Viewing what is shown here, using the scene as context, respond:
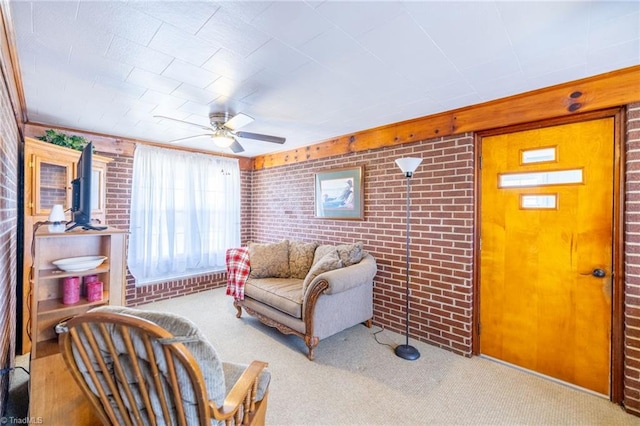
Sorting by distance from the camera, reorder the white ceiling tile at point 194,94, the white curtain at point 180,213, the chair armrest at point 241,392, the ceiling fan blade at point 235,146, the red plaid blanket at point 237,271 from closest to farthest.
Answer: the chair armrest at point 241,392
the white ceiling tile at point 194,94
the ceiling fan blade at point 235,146
the red plaid blanket at point 237,271
the white curtain at point 180,213

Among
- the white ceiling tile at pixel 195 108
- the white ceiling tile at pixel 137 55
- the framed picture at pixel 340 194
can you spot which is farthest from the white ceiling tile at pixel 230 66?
the framed picture at pixel 340 194

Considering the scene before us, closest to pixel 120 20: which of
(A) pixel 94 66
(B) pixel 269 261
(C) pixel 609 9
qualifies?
(A) pixel 94 66

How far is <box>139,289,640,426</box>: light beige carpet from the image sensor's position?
1.85 m

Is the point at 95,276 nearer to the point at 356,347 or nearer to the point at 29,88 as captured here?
the point at 29,88

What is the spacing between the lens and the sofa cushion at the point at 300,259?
3.50m

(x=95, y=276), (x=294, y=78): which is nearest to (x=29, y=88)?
(x=95, y=276)

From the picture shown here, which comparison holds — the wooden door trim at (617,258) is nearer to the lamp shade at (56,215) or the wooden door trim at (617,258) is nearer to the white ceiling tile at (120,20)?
the white ceiling tile at (120,20)

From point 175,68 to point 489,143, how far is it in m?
2.61

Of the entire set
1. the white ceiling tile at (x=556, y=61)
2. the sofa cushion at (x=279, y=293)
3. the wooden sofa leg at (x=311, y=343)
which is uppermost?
the white ceiling tile at (x=556, y=61)

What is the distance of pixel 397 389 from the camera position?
214 centimetres

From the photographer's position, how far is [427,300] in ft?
9.44

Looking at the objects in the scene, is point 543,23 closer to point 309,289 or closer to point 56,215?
point 309,289

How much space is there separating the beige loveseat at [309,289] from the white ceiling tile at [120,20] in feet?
6.71

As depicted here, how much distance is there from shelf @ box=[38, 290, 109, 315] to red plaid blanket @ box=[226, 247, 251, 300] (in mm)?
1562
